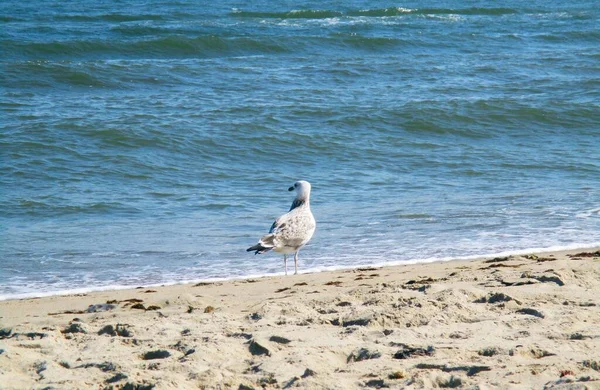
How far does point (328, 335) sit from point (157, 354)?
90cm

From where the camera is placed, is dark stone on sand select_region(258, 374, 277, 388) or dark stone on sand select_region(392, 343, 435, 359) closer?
dark stone on sand select_region(258, 374, 277, 388)

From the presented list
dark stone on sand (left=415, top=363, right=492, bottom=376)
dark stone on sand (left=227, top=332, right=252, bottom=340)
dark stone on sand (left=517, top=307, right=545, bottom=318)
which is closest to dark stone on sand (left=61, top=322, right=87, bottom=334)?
dark stone on sand (left=227, top=332, right=252, bottom=340)

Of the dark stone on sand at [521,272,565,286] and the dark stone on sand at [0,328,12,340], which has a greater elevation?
the dark stone on sand at [0,328,12,340]

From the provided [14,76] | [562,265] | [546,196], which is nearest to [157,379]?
[562,265]

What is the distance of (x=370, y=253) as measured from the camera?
7.79 m

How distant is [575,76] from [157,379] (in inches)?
625

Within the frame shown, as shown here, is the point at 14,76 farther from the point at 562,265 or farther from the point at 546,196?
the point at 562,265

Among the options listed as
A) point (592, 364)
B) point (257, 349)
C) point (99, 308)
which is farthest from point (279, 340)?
point (99, 308)

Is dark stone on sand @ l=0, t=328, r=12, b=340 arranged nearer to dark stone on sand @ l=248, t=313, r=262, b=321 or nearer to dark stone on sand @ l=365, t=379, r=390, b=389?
dark stone on sand @ l=248, t=313, r=262, b=321

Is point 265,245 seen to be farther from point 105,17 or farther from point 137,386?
point 105,17

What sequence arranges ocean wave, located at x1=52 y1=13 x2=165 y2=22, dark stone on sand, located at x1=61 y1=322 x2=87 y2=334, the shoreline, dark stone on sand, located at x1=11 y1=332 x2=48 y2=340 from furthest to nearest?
ocean wave, located at x1=52 y1=13 x2=165 y2=22
the shoreline
dark stone on sand, located at x1=61 y1=322 x2=87 y2=334
dark stone on sand, located at x1=11 y1=332 x2=48 y2=340

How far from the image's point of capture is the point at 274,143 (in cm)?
1278

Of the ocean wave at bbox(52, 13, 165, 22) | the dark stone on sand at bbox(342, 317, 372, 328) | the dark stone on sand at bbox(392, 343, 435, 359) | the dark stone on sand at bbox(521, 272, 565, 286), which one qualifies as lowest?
the dark stone on sand at bbox(521, 272, 565, 286)

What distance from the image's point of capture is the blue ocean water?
8083 millimetres
